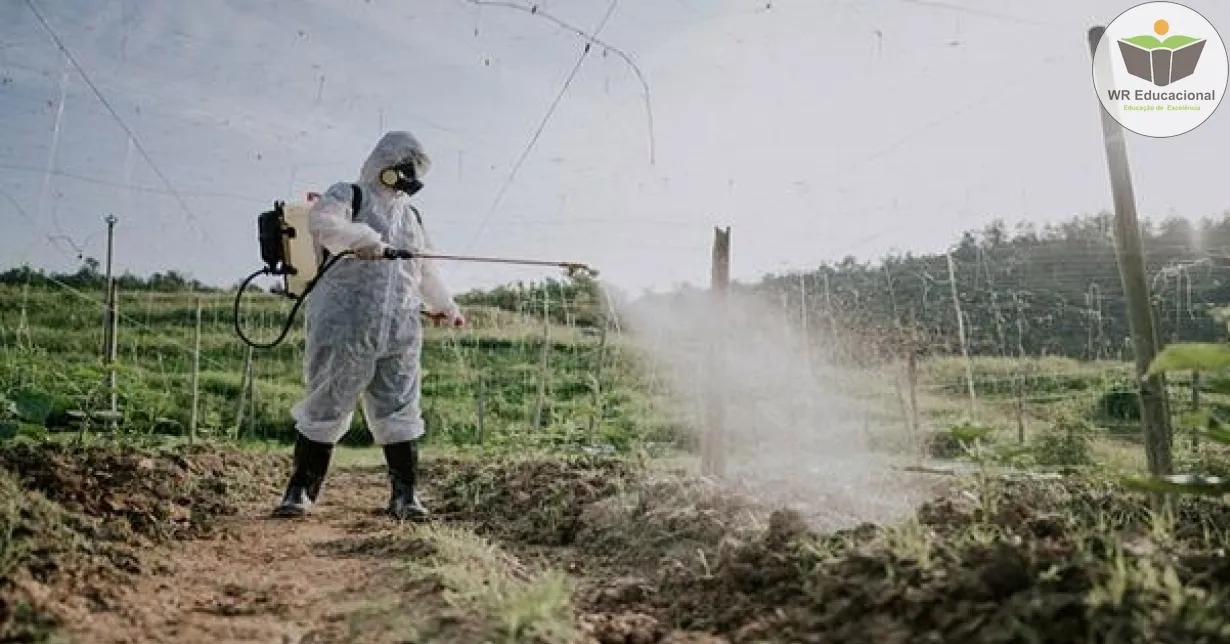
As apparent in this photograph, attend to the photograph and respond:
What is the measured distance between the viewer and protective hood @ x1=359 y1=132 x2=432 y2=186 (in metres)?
5.28

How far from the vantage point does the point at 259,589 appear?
3.37 meters

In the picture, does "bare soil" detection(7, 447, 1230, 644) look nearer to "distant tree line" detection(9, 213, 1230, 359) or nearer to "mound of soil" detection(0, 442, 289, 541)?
"mound of soil" detection(0, 442, 289, 541)

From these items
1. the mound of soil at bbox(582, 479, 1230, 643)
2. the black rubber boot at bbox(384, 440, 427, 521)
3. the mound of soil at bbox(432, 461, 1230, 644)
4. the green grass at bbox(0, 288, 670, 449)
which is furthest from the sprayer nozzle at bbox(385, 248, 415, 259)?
the green grass at bbox(0, 288, 670, 449)

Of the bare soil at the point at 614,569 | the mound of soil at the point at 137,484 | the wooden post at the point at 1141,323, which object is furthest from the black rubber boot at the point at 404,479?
the wooden post at the point at 1141,323

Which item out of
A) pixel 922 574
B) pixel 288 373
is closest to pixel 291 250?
pixel 922 574

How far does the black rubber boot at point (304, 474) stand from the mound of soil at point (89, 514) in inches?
14.8

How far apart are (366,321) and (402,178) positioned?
0.85 meters

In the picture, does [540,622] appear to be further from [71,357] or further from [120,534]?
[71,357]

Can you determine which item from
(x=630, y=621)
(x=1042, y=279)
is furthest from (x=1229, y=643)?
(x=1042, y=279)

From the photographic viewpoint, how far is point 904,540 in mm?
2406

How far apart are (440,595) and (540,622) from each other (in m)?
0.75

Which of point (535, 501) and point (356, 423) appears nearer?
point (535, 501)

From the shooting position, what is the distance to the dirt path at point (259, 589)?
273cm

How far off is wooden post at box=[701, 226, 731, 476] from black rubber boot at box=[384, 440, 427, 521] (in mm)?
1682
